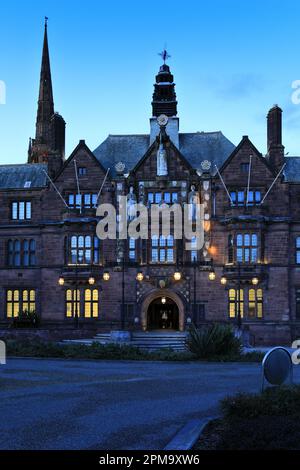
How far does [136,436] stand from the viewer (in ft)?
38.9

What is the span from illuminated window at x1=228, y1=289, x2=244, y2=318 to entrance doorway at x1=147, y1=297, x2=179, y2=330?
4.77 meters

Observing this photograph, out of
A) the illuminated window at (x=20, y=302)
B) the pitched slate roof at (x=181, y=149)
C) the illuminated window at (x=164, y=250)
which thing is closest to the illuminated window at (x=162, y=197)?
the illuminated window at (x=164, y=250)

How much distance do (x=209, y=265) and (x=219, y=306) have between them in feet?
10.1

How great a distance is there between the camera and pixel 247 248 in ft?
144

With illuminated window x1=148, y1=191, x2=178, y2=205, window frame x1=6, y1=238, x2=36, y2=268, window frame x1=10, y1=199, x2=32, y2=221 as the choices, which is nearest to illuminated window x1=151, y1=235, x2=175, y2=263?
illuminated window x1=148, y1=191, x2=178, y2=205

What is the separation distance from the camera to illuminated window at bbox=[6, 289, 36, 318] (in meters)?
46.8

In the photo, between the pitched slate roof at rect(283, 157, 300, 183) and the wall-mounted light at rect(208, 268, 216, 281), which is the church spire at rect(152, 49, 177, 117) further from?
the wall-mounted light at rect(208, 268, 216, 281)

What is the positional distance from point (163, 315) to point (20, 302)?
1104cm

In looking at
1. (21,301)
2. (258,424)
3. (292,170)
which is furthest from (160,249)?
(258,424)

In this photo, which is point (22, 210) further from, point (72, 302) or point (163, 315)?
point (163, 315)

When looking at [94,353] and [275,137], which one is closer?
[94,353]

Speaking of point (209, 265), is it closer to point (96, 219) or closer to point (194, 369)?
point (96, 219)

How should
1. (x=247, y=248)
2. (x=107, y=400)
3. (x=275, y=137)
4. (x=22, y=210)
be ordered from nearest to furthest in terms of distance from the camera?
(x=107, y=400), (x=247, y=248), (x=275, y=137), (x=22, y=210)

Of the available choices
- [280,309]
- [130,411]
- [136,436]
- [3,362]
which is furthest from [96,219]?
[136,436]
